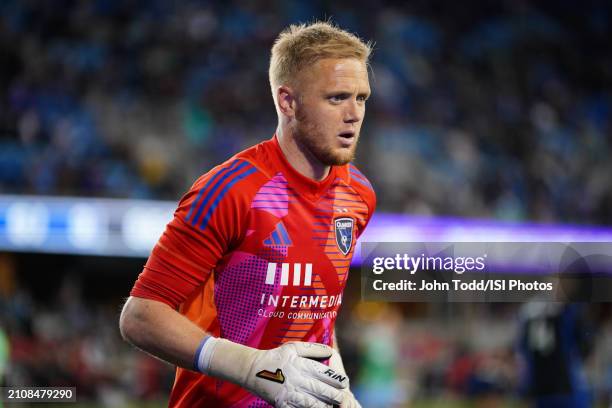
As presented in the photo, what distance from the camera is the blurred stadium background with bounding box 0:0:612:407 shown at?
43.1 ft

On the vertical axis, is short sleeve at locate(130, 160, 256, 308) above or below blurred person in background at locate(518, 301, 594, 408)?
below

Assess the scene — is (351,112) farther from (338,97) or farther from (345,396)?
(345,396)

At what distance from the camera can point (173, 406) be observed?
3.54 m

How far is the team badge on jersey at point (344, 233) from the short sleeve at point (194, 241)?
1.56 feet

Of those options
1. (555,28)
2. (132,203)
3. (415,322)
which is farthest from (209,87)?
(555,28)

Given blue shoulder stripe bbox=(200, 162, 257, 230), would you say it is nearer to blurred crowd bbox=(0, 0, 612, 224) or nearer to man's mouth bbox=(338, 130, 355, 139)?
man's mouth bbox=(338, 130, 355, 139)

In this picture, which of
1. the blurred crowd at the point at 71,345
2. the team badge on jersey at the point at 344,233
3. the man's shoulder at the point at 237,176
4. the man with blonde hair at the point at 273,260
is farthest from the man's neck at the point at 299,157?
the blurred crowd at the point at 71,345

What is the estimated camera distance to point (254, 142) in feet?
47.5

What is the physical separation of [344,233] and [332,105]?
1.82ft

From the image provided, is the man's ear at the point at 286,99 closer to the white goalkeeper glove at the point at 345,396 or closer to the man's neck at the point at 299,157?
the man's neck at the point at 299,157

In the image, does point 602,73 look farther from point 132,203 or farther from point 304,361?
point 304,361
